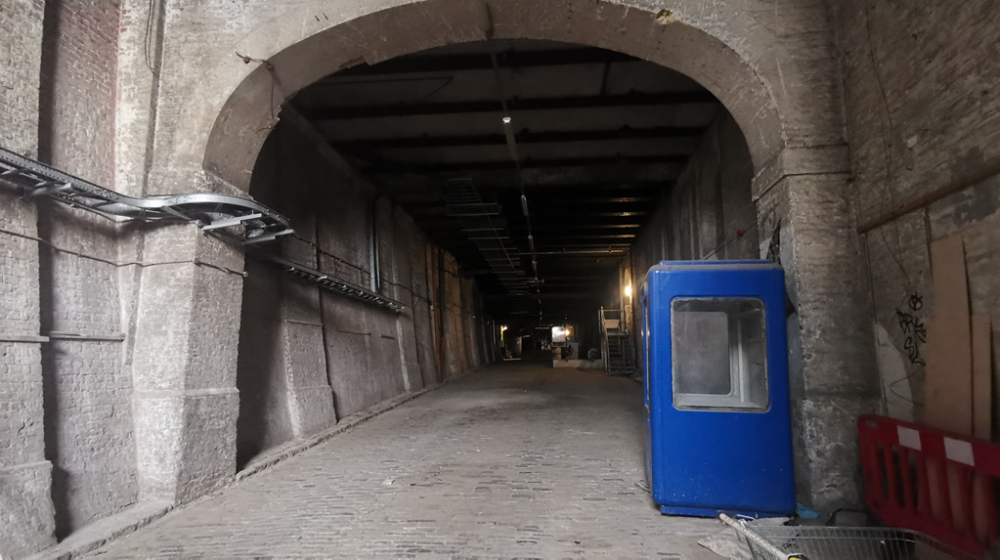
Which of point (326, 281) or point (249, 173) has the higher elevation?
point (249, 173)

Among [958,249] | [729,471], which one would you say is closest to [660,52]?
[958,249]

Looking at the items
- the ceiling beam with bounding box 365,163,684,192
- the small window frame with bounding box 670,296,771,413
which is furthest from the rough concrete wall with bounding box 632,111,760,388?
the small window frame with bounding box 670,296,771,413

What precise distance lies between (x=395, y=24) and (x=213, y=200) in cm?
277

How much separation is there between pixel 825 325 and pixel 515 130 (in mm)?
7438

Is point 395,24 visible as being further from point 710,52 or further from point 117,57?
point 710,52

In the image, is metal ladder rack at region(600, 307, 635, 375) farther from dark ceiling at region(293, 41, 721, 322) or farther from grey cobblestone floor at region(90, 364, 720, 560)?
grey cobblestone floor at region(90, 364, 720, 560)

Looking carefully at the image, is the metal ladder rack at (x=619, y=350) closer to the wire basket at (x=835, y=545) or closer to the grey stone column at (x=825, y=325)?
the grey stone column at (x=825, y=325)

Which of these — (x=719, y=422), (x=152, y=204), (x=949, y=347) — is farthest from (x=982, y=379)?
(x=152, y=204)

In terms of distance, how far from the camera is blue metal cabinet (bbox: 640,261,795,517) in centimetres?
416

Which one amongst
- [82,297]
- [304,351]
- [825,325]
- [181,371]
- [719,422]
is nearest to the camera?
[719,422]

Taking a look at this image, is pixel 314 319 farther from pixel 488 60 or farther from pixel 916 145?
pixel 916 145

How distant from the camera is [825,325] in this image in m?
4.60

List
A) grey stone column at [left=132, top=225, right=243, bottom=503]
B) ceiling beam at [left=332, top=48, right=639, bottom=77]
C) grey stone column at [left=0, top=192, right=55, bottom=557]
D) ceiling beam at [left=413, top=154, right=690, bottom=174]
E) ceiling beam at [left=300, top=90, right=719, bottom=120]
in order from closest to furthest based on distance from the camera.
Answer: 1. grey stone column at [left=0, top=192, right=55, bottom=557]
2. grey stone column at [left=132, top=225, right=243, bottom=503]
3. ceiling beam at [left=332, top=48, right=639, bottom=77]
4. ceiling beam at [left=300, top=90, right=719, bottom=120]
5. ceiling beam at [left=413, top=154, right=690, bottom=174]

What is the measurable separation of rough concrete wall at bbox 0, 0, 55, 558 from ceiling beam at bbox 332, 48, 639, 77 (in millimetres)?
4492
